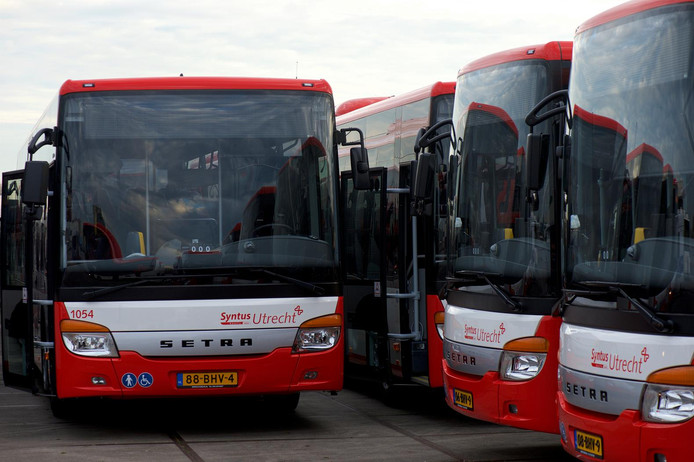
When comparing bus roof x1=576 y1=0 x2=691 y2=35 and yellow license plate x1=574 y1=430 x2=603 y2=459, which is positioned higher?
bus roof x1=576 y1=0 x2=691 y2=35

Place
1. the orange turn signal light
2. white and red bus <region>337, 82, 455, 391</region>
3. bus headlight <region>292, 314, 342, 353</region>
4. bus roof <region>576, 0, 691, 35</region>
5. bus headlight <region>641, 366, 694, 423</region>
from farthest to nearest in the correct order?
white and red bus <region>337, 82, 455, 391</region>, bus headlight <region>292, 314, 342, 353</region>, the orange turn signal light, bus roof <region>576, 0, 691, 35</region>, bus headlight <region>641, 366, 694, 423</region>

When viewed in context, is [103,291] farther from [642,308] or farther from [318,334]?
[642,308]

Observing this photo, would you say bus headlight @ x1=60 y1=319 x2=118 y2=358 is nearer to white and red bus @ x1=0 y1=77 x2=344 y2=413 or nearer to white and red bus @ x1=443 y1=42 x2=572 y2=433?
white and red bus @ x1=0 y1=77 x2=344 y2=413

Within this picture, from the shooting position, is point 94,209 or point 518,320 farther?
point 94,209

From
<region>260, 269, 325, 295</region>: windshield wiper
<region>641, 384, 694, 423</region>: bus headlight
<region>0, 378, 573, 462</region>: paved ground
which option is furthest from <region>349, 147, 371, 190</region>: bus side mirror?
<region>641, 384, 694, 423</region>: bus headlight

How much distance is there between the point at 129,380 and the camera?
10.1m

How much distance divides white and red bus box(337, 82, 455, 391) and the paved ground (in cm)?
60

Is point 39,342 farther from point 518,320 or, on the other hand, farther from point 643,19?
point 643,19

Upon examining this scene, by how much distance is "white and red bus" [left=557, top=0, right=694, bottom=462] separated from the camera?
651 cm

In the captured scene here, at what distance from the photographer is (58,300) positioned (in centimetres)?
1009

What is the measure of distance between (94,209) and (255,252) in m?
1.47

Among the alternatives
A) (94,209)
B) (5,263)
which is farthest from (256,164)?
(5,263)

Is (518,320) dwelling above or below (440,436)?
above

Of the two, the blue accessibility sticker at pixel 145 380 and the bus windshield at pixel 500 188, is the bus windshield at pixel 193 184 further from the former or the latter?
the bus windshield at pixel 500 188
